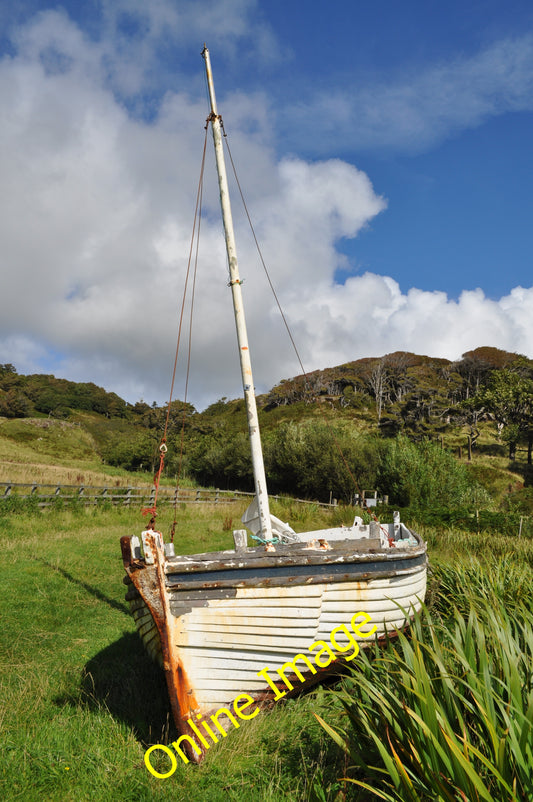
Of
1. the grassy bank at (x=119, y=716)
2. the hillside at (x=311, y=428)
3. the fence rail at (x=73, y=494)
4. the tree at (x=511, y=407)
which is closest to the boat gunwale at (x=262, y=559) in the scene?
the grassy bank at (x=119, y=716)

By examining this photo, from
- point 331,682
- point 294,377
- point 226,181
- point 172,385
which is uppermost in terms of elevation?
→ point 294,377

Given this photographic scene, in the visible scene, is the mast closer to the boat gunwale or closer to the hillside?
the boat gunwale

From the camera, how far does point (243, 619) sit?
4609mm

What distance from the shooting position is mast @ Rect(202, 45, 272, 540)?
23.1 feet

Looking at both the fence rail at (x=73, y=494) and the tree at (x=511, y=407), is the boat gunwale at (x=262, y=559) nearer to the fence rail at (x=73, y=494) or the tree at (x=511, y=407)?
the fence rail at (x=73, y=494)

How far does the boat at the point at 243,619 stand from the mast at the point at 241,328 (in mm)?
1360

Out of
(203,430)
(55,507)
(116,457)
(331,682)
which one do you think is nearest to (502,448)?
(203,430)

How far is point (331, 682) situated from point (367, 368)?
94.8m

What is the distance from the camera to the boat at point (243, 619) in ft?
14.3

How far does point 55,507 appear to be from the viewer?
1883cm

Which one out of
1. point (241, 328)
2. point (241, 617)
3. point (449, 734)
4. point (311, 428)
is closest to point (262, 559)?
point (241, 617)

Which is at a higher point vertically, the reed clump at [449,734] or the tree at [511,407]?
the tree at [511,407]

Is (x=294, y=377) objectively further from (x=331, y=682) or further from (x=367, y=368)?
(x=331, y=682)

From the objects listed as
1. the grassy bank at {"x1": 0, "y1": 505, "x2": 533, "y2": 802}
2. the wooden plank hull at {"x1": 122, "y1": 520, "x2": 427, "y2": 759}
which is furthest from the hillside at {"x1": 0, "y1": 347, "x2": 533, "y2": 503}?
the grassy bank at {"x1": 0, "y1": 505, "x2": 533, "y2": 802}
